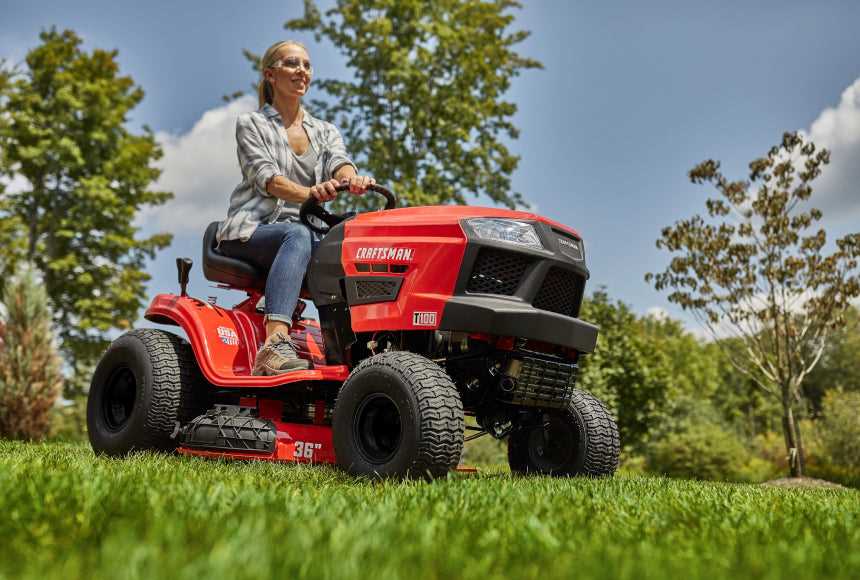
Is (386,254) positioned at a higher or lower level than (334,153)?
lower

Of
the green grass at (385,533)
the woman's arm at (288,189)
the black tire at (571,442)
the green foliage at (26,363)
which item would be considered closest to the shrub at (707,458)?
the green foliage at (26,363)

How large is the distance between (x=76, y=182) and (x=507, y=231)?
22.6 metres

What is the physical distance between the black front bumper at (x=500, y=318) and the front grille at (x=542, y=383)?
0.50ft

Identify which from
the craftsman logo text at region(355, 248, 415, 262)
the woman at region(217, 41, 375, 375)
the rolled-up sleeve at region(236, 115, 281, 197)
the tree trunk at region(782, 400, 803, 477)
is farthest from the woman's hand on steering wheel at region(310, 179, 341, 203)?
the tree trunk at region(782, 400, 803, 477)

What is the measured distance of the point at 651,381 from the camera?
17859 mm

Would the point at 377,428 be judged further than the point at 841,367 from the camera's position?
No

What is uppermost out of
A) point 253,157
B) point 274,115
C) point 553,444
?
point 274,115

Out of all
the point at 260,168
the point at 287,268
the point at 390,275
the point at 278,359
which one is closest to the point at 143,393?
the point at 278,359

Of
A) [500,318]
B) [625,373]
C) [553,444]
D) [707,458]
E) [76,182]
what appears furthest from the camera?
[76,182]

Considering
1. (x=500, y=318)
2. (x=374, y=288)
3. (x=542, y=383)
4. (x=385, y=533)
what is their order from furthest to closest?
1. (x=374, y=288)
2. (x=542, y=383)
3. (x=500, y=318)
4. (x=385, y=533)

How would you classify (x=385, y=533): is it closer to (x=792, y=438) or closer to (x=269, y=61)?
(x=269, y=61)

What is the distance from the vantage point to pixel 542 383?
3822mm

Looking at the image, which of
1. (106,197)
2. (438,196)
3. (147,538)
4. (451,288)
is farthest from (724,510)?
(106,197)

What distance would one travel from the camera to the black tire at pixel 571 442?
4.48m
